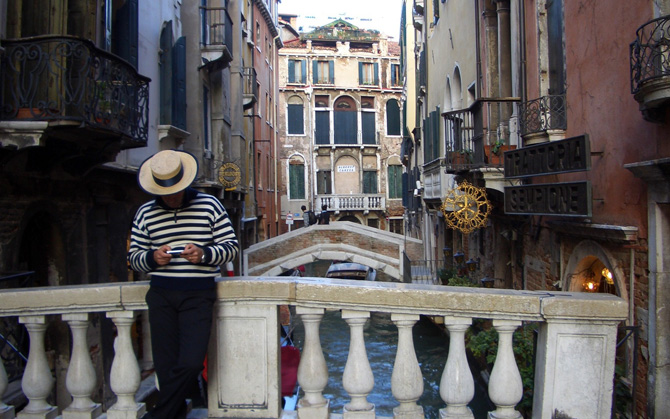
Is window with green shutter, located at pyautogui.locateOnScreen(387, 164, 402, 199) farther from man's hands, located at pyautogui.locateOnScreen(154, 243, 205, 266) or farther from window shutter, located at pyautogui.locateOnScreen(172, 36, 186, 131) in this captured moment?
man's hands, located at pyautogui.locateOnScreen(154, 243, 205, 266)

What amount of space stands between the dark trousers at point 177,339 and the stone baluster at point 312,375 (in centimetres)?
47

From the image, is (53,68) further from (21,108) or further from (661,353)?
(661,353)

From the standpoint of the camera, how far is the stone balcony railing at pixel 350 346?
104 inches

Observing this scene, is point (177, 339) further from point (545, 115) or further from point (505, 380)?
point (545, 115)

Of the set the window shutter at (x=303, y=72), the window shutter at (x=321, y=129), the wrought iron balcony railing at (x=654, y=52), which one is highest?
the window shutter at (x=303, y=72)

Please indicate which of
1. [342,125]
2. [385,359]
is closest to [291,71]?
[342,125]

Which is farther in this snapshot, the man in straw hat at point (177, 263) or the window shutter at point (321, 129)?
the window shutter at point (321, 129)

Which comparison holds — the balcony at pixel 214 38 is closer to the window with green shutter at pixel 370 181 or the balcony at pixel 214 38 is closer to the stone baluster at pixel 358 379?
the stone baluster at pixel 358 379

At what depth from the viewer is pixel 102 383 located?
733 cm

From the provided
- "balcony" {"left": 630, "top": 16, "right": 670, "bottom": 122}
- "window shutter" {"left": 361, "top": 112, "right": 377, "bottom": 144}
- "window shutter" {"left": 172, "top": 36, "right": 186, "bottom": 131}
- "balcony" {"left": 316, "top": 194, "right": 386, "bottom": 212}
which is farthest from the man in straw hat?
"window shutter" {"left": 361, "top": 112, "right": 377, "bottom": 144}

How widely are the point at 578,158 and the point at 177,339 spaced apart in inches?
168

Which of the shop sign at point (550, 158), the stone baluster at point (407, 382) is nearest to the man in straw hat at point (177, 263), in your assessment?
the stone baluster at point (407, 382)

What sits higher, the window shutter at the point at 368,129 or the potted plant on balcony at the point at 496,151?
the window shutter at the point at 368,129

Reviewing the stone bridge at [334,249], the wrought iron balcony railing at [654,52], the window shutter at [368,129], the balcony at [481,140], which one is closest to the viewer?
the wrought iron balcony railing at [654,52]
